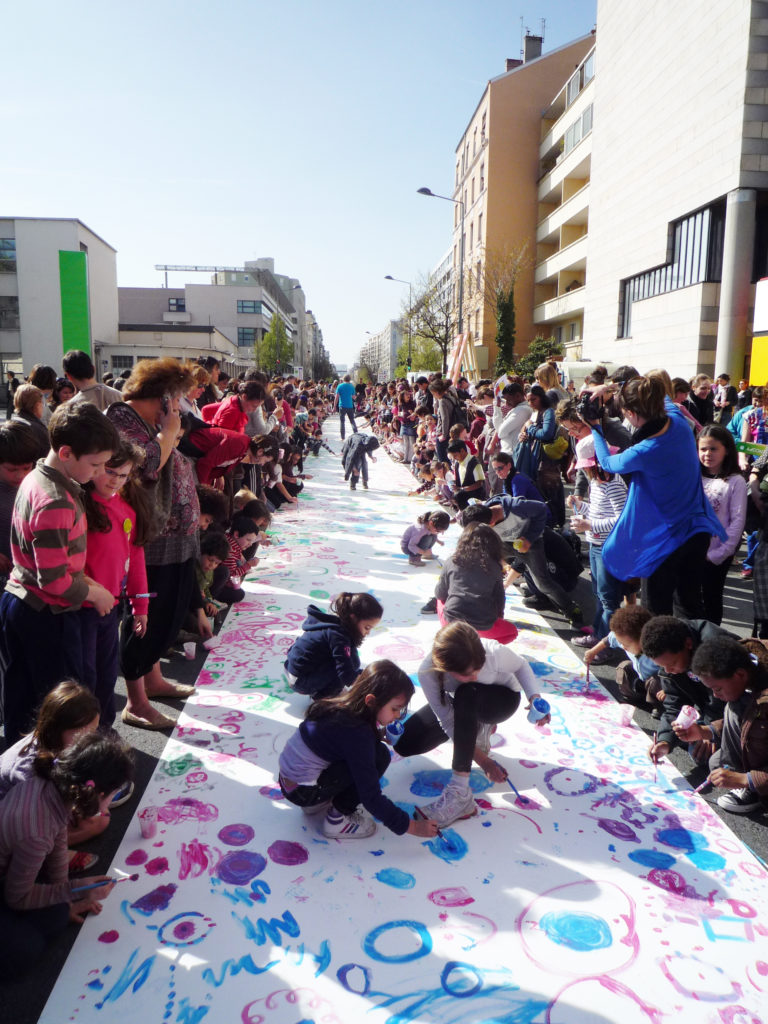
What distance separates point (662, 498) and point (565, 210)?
90.2 feet

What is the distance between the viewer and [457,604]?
4074 millimetres

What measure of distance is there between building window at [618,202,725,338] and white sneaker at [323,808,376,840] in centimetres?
1688

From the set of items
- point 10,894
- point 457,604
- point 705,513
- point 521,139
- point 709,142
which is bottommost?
point 10,894

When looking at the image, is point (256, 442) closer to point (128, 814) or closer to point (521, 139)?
point (128, 814)

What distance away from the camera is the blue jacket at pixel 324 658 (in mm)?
3221

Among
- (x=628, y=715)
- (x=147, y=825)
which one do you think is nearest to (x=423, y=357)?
(x=628, y=715)

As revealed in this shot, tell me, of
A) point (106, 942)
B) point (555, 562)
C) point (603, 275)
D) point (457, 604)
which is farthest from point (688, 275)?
point (106, 942)

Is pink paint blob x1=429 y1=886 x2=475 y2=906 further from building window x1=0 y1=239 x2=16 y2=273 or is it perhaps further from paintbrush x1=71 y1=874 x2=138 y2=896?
building window x1=0 y1=239 x2=16 y2=273

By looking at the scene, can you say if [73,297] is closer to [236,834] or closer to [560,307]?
[560,307]

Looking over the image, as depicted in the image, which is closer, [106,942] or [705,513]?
[106,942]

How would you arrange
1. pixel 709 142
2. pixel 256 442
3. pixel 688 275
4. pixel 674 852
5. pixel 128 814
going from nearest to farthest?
1. pixel 674 852
2. pixel 128 814
3. pixel 256 442
4. pixel 709 142
5. pixel 688 275

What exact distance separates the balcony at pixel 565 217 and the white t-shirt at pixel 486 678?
25397mm

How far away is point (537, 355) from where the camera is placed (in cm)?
2662

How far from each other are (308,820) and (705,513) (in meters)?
2.44
